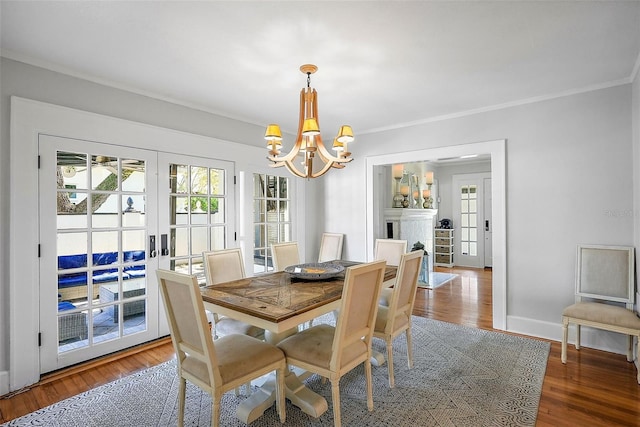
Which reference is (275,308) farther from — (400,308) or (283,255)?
(283,255)

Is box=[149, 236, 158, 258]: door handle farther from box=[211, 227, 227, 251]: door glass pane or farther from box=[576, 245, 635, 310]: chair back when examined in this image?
box=[576, 245, 635, 310]: chair back

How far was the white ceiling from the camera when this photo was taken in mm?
1906

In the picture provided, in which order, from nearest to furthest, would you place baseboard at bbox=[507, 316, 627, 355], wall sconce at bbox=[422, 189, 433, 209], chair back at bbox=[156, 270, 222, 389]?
chair back at bbox=[156, 270, 222, 389]
baseboard at bbox=[507, 316, 627, 355]
wall sconce at bbox=[422, 189, 433, 209]

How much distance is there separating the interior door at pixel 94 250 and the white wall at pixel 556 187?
12.0ft

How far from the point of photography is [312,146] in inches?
96.5

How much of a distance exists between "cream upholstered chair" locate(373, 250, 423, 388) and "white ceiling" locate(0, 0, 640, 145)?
1550mm

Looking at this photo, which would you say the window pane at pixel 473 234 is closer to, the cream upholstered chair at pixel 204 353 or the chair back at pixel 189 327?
the cream upholstered chair at pixel 204 353

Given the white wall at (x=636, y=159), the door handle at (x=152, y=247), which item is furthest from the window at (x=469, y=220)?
the door handle at (x=152, y=247)

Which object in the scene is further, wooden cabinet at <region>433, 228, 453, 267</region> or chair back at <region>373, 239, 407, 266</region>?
wooden cabinet at <region>433, 228, 453, 267</region>

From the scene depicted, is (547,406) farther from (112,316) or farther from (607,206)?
(112,316)

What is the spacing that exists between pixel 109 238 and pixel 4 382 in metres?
1.23

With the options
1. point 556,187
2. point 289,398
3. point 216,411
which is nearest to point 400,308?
point 289,398

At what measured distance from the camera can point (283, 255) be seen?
3500 mm

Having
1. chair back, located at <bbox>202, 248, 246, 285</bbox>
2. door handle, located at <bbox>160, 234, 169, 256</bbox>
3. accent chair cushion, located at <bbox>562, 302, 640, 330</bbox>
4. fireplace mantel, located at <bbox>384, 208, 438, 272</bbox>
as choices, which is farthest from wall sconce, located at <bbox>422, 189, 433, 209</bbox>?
door handle, located at <bbox>160, 234, 169, 256</bbox>
